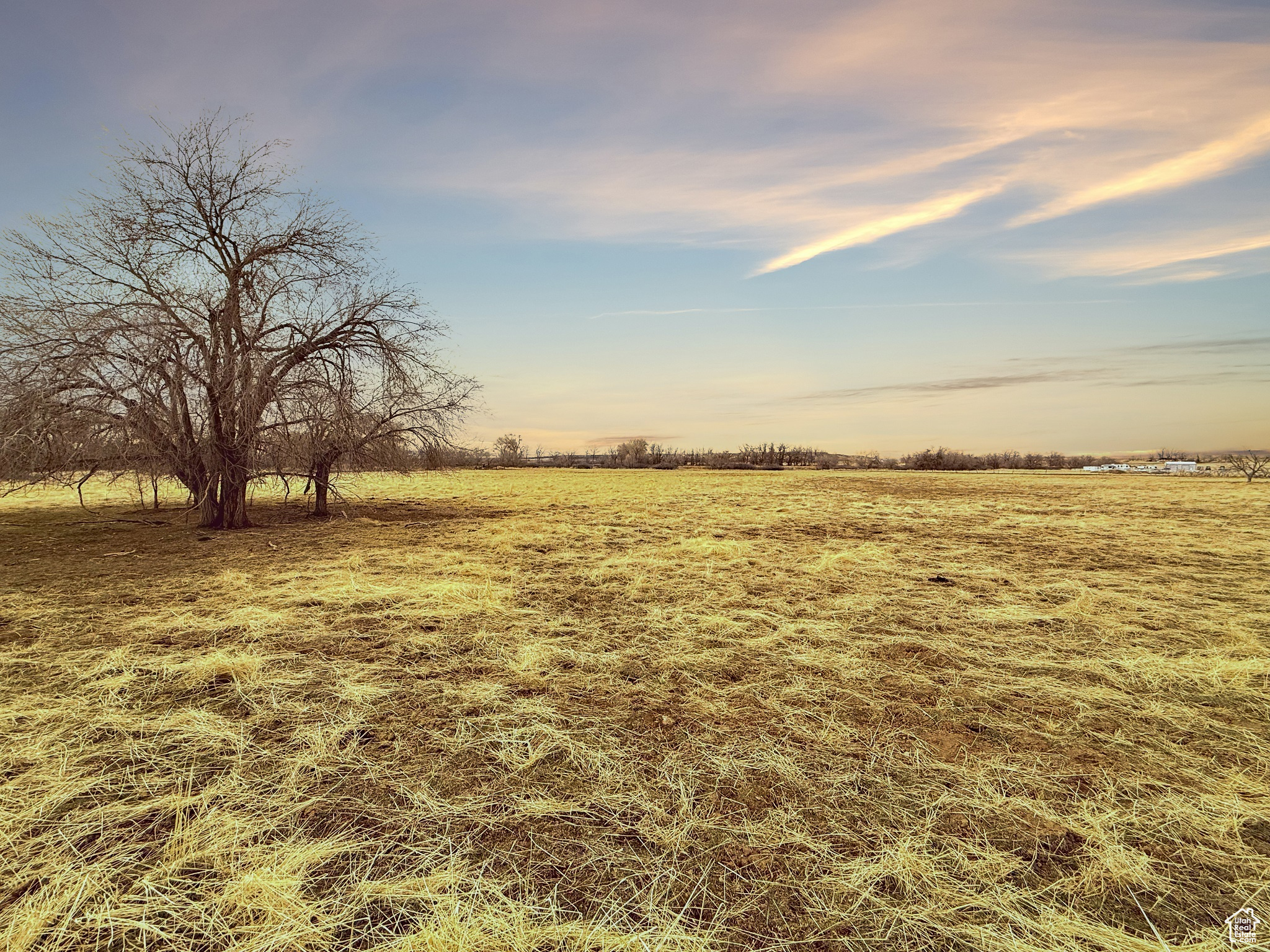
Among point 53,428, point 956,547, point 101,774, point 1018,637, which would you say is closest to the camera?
point 101,774

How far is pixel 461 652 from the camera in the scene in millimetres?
5148

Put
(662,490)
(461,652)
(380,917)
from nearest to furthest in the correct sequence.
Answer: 1. (380,917)
2. (461,652)
3. (662,490)

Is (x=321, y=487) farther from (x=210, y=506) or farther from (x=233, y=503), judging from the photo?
(x=210, y=506)

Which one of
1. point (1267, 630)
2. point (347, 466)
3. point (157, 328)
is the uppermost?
point (157, 328)

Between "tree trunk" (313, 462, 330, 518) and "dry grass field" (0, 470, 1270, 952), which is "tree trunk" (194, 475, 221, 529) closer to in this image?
"tree trunk" (313, 462, 330, 518)

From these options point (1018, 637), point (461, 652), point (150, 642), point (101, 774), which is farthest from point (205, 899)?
point (1018, 637)

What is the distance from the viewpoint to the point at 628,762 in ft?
10.8

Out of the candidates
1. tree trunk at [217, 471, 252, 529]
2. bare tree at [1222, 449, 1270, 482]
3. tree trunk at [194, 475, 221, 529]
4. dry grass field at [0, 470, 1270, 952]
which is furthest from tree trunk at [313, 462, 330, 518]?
bare tree at [1222, 449, 1270, 482]

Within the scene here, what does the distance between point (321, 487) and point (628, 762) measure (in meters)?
14.2

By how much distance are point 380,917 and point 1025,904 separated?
2.50 metres

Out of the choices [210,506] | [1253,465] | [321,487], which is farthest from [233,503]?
[1253,465]

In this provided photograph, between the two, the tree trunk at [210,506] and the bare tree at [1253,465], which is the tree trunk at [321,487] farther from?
the bare tree at [1253,465]

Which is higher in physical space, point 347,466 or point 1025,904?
point 347,466

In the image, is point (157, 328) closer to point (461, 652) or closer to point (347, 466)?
point (347, 466)
